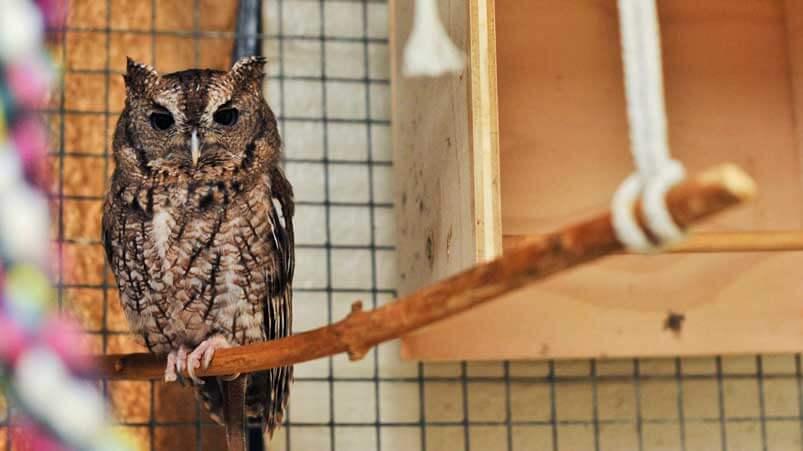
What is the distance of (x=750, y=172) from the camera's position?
2.00 metres

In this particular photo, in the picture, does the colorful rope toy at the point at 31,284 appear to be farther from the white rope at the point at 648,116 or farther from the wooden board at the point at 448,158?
the wooden board at the point at 448,158

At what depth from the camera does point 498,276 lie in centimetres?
81

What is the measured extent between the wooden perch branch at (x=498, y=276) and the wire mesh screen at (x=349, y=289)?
0.95 m

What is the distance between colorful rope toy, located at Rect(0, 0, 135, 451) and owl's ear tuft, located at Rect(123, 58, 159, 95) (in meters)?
1.55

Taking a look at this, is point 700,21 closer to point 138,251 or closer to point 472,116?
point 472,116

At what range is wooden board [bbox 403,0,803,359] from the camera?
70.1 inches

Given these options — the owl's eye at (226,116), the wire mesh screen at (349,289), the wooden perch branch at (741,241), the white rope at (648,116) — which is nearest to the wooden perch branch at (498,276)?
the white rope at (648,116)

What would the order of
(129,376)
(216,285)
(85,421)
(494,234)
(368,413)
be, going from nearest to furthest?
(85,421) → (494,234) → (129,376) → (216,285) → (368,413)

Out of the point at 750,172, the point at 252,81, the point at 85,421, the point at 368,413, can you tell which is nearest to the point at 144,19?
the point at 252,81

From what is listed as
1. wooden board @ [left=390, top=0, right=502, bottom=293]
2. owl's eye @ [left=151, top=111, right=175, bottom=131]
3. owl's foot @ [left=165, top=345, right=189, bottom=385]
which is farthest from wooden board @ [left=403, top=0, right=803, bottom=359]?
owl's eye @ [left=151, top=111, right=175, bottom=131]

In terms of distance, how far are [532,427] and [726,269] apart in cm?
64

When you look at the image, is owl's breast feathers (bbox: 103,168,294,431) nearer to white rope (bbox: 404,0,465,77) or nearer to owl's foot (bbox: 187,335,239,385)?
owl's foot (bbox: 187,335,239,385)

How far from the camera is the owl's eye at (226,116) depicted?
1941 millimetres

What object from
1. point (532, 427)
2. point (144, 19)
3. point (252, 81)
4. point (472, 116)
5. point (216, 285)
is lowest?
point (532, 427)
